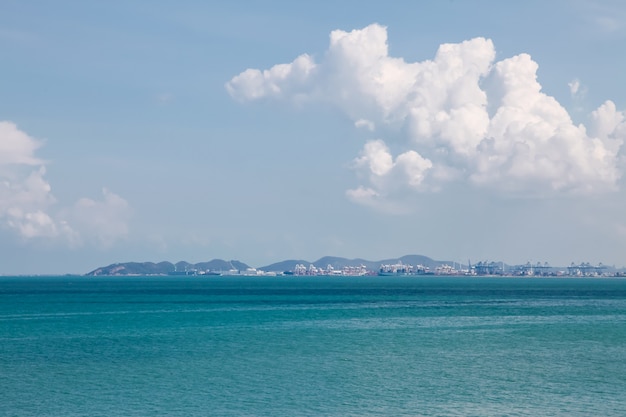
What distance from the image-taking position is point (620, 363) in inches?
2473

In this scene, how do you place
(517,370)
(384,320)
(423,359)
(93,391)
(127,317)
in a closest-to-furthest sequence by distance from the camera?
(93,391) → (517,370) → (423,359) → (384,320) → (127,317)

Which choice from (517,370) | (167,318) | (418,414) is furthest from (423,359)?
(167,318)

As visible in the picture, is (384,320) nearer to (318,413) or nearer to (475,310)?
(475,310)

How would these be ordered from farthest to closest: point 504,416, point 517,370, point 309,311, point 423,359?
point 309,311, point 423,359, point 517,370, point 504,416

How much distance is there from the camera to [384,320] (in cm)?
10419

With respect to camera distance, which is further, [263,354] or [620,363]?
[263,354]

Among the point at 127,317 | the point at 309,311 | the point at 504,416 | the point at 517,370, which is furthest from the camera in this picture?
the point at 309,311

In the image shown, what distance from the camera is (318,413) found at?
150ft

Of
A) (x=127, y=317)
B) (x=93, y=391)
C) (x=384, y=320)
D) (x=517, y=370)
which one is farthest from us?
(x=127, y=317)

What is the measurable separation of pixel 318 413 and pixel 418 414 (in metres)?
5.92

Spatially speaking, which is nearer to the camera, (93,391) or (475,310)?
(93,391)

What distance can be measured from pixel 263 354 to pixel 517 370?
72.8 ft

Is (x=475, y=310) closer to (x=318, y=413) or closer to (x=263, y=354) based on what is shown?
(x=263, y=354)

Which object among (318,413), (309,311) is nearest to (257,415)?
(318,413)
